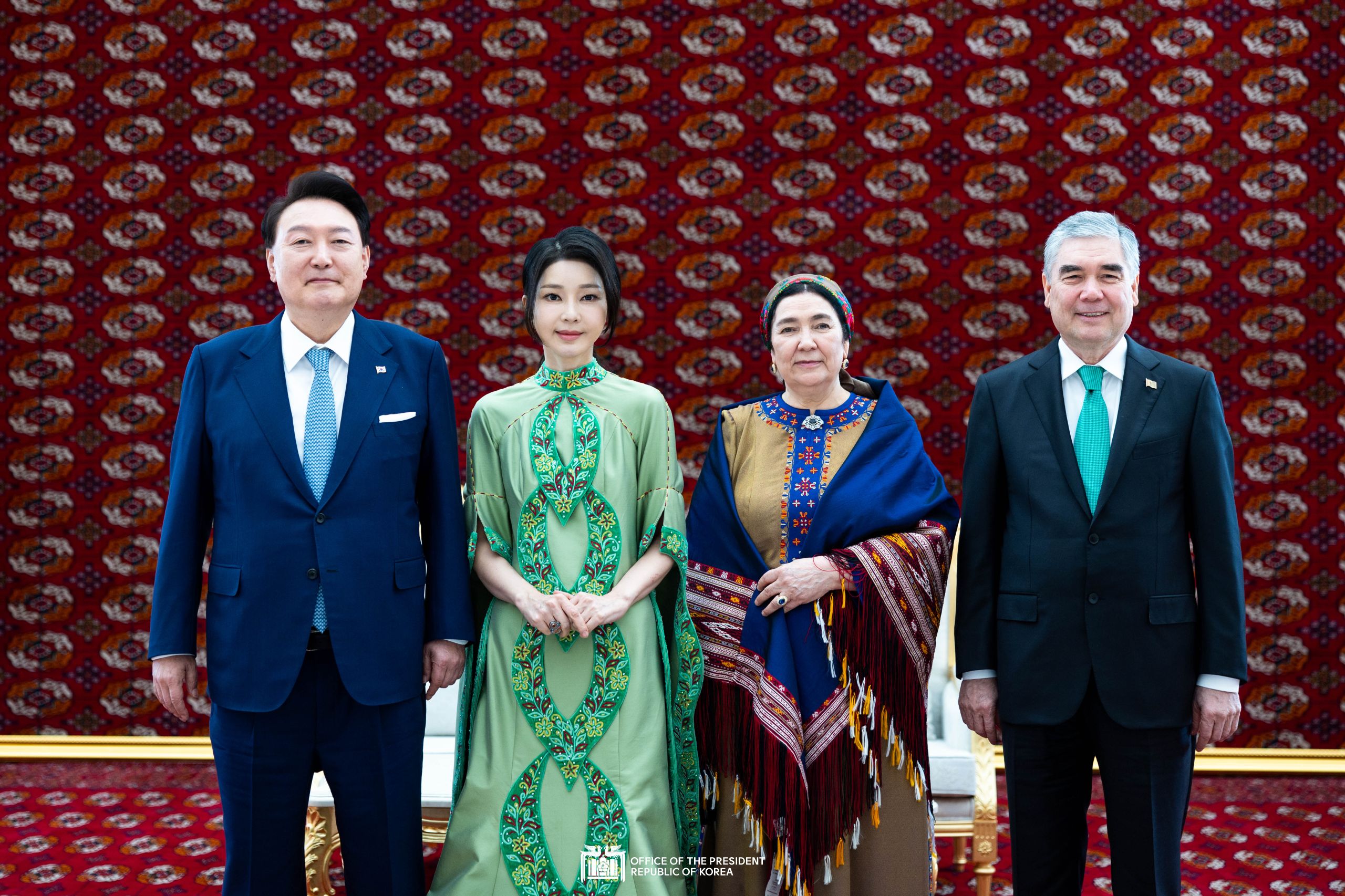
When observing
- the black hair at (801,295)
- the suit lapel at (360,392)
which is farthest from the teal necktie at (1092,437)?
the suit lapel at (360,392)

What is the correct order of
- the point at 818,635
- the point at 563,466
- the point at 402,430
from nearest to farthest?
1. the point at 402,430
2. the point at 563,466
3. the point at 818,635

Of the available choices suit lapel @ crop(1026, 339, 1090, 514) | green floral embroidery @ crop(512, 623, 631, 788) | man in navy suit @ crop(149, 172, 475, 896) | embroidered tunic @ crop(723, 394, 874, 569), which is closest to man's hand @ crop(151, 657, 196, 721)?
man in navy suit @ crop(149, 172, 475, 896)

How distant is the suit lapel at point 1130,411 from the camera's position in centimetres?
212

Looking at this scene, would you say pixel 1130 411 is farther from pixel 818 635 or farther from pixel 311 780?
pixel 311 780

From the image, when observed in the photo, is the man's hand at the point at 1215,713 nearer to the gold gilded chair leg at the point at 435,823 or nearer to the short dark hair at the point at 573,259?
the short dark hair at the point at 573,259

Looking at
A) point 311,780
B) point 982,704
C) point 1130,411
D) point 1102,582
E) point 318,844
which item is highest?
point 1130,411

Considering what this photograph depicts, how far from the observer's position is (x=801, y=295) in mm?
2451

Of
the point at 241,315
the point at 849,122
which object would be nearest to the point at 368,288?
the point at 241,315

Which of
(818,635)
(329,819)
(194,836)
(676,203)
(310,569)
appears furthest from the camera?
(676,203)

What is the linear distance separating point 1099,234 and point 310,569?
177cm

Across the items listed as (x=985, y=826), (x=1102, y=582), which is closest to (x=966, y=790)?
(x=985, y=826)

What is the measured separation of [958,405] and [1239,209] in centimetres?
133

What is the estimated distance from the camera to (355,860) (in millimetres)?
2158

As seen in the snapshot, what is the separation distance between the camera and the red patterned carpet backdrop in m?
4.12
